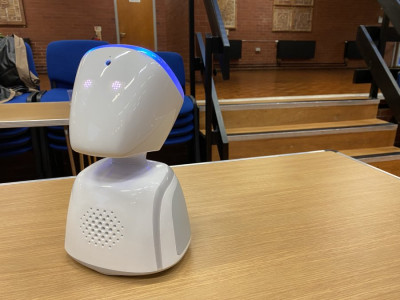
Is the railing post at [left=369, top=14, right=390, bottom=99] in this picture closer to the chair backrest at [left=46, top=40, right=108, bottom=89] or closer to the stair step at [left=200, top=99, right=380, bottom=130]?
the stair step at [left=200, top=99, right=380, bottom=130]

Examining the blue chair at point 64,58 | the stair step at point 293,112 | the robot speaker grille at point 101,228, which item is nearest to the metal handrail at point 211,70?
the stair step at point 293,112

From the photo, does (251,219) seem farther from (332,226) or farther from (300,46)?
(300,46)

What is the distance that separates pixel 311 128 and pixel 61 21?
5472 millimetres

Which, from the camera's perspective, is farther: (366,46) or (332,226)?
(366,46)

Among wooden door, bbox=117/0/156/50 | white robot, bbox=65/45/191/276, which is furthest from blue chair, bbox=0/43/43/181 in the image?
wooden door, bbox=117/0/156/50

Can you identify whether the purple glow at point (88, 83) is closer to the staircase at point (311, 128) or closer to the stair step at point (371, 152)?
the staircase at point (311, 128)

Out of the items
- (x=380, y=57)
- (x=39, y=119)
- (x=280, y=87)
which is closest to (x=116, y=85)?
(x=39, y=119)

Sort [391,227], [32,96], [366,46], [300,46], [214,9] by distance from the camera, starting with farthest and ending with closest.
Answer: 1. [300,46]
2. [366,46]
3. [32,96]
4. [214,9]
5. [391,227]

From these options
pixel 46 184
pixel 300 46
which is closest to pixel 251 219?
pixel 46 184

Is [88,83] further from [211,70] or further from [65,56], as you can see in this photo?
[65,56]

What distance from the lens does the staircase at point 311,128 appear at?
2027 millimetres

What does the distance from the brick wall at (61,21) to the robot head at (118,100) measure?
Result: 6296 millimetres

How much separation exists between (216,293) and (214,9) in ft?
5.15

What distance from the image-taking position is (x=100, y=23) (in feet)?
19.5
